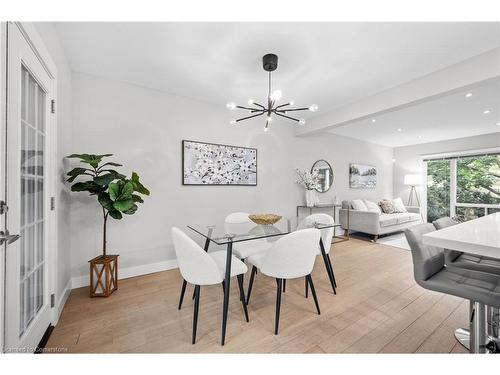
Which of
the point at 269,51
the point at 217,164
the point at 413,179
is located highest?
the point at 269,51

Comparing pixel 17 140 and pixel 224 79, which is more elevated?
pixel 224 79

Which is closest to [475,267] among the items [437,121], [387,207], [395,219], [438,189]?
[395,219]

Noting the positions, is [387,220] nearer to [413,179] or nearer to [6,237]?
[413,179]

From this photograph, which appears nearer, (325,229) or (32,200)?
(32,200)

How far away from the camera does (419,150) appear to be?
6.12m

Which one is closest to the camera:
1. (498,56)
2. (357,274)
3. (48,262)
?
(48,262)

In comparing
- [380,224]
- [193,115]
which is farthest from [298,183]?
[193,115]

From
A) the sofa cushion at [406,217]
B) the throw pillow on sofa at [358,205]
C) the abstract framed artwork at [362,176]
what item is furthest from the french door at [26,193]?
the sofa cushion at [406,217]

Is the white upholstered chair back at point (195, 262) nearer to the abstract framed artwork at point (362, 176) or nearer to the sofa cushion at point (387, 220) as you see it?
the sofa cushion at point (387, 220)

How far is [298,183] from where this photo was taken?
4.32m

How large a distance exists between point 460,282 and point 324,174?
3.67 metres

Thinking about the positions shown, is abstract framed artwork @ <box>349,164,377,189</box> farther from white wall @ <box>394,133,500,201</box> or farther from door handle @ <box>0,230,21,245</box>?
door handle @ <box>0,230,21,245</box>
